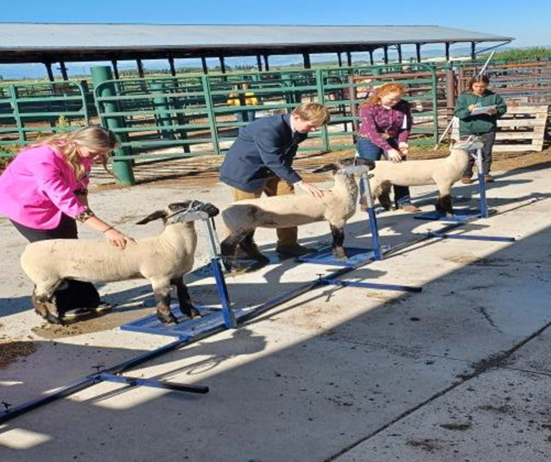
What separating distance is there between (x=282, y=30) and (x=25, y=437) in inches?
1163

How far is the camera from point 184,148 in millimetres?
15945

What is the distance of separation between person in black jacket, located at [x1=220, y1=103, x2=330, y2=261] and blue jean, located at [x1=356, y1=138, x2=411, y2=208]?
1.79m

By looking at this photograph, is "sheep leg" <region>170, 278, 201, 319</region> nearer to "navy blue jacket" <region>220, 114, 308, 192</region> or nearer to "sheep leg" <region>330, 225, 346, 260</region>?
"navy blue jacket" <region>220, 114, 308, 192</region>

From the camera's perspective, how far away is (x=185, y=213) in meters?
4.62

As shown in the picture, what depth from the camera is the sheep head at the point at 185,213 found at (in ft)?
15.1

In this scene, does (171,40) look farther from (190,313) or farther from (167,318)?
(167,318)

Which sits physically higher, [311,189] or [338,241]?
[311,189]

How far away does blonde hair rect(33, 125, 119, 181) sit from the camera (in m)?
4.54

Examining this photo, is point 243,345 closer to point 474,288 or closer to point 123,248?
point 123,248

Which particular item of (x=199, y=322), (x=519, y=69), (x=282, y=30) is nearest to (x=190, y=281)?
(x=199, y=322)

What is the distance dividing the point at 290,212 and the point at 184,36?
20293 millimetres

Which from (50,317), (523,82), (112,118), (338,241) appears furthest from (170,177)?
(50,317)

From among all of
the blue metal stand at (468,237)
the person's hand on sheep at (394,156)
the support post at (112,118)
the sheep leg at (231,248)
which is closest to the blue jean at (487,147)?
the person's hand on sheep at (394,156)

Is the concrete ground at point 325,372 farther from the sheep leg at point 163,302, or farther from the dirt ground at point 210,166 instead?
the dirt ground at point 210,166
